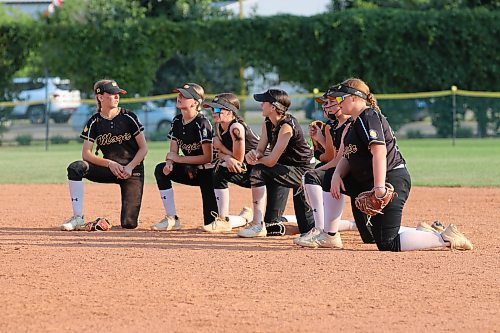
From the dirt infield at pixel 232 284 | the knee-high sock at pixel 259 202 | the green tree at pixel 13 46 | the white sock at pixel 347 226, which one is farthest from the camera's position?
the green tree at pixel 13 46

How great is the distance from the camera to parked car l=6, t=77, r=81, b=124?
2711 cm

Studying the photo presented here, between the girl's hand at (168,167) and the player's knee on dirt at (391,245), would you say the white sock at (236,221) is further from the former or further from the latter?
the player's knee on dirt at (391,245)

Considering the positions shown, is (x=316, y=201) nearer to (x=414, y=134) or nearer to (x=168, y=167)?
(x=168, y=167)

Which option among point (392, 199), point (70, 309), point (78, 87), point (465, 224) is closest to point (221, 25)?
point (78, 87)

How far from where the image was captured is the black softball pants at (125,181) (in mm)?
9266

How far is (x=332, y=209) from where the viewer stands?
24.8ft

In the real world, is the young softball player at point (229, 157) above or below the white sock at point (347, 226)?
above

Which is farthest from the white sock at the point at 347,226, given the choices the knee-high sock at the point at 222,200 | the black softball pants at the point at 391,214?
the black softball pants at the point at 391,214

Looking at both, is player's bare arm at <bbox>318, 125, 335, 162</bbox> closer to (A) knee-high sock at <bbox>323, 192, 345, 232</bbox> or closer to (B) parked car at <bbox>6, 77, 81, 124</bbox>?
(A) knee-high sock at <bbox>323, 192, 345, 232</bbox>

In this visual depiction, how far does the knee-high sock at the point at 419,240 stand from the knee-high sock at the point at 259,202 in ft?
5.39

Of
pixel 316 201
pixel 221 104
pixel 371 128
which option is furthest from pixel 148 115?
pixel 371 128

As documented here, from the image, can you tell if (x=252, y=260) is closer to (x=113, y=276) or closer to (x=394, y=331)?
(x=113, y=276)

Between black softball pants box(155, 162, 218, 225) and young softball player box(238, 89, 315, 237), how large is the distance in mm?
Answer: 666

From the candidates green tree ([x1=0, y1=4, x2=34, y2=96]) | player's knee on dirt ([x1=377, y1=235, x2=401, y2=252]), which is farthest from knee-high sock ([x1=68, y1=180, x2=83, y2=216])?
green tree ([x1=0, y1=4, x2=34, y2=96])
